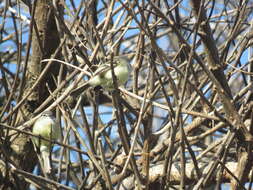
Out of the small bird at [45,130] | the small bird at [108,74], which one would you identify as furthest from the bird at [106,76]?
the small bird at [45,130]

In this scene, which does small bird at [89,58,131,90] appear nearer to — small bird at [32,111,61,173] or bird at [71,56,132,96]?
bird at [71,56,132,96]

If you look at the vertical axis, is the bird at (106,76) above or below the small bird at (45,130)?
above

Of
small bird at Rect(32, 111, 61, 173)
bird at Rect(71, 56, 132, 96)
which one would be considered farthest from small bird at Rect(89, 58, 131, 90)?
small bird at Rect(32, 111, 61, 173)

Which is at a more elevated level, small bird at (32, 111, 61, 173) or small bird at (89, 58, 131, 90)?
small bird at (89, 58, 131, 90)

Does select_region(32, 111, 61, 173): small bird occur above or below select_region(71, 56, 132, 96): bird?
below

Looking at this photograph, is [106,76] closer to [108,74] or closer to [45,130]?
[108,74]

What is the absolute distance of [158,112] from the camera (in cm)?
577

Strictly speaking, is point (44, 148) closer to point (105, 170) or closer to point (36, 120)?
point (36, 120)

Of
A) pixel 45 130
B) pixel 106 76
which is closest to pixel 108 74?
pixel 106 76

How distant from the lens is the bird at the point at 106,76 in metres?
2.10

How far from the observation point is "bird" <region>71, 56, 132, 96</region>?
210 cm

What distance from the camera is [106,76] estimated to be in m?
2.22

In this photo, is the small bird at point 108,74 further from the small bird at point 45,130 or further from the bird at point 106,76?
the small bird at point 45,130

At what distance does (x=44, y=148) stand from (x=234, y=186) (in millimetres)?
843
